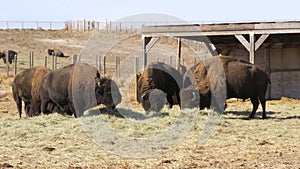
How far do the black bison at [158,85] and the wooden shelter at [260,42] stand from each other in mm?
3485

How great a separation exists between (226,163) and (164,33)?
14.1 metres

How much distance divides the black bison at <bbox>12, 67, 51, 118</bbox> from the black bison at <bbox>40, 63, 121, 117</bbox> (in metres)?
1.41

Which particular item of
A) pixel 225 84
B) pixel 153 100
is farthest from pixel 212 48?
pixel 225 84

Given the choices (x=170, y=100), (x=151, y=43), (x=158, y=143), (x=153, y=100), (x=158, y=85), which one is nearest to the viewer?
Result: (x=158, y=143)

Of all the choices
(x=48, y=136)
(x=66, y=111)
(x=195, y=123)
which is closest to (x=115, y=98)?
(x=66, y=111)

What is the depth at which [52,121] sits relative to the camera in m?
14.9

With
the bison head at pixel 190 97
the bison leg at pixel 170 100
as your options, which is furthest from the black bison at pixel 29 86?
→ the bison head at pixel 190 97

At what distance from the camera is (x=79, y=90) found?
1656 cm

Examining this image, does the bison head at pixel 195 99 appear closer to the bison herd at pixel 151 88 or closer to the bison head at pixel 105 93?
the bison herd at pixel 151 88

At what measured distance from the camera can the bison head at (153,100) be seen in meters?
18.6

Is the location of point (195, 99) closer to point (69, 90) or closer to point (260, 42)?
point (69, 90)

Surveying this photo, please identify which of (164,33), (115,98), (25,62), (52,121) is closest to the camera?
(52,121)

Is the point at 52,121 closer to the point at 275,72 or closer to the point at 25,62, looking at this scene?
the point at 275,72

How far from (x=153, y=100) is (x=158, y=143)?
6.55 metres
